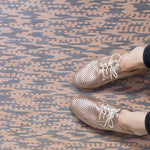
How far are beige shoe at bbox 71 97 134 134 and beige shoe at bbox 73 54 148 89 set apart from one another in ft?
0.24

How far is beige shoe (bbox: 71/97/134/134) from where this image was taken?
0.86 m

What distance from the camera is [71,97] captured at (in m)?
0.92

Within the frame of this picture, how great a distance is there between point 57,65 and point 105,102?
0.91 ft

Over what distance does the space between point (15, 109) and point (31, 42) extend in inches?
12.7

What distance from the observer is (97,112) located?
2.91ft

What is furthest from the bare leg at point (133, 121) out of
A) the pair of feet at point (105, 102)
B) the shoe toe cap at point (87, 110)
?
the shoe toe cap at point (87, 110)

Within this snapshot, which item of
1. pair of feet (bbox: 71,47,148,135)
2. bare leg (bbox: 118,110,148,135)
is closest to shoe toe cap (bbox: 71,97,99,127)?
pair of feet (bbox: 71,47,148,135)

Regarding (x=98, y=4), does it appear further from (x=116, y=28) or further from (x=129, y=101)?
(x=129, y=101)

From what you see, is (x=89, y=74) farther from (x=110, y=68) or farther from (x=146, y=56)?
(x=146, y=56)

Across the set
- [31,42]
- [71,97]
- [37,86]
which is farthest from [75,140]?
[31,42]

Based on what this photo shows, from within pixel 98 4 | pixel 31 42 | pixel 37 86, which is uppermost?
pixel 98 4

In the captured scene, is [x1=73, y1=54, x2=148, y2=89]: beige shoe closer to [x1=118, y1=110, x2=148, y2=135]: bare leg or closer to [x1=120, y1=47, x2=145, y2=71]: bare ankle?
[x1=120, y1=47, x2=145, y2=71]: bare ankle

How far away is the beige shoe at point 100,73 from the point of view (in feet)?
2.81

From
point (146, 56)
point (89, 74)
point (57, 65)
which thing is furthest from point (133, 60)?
point (57, 65)
